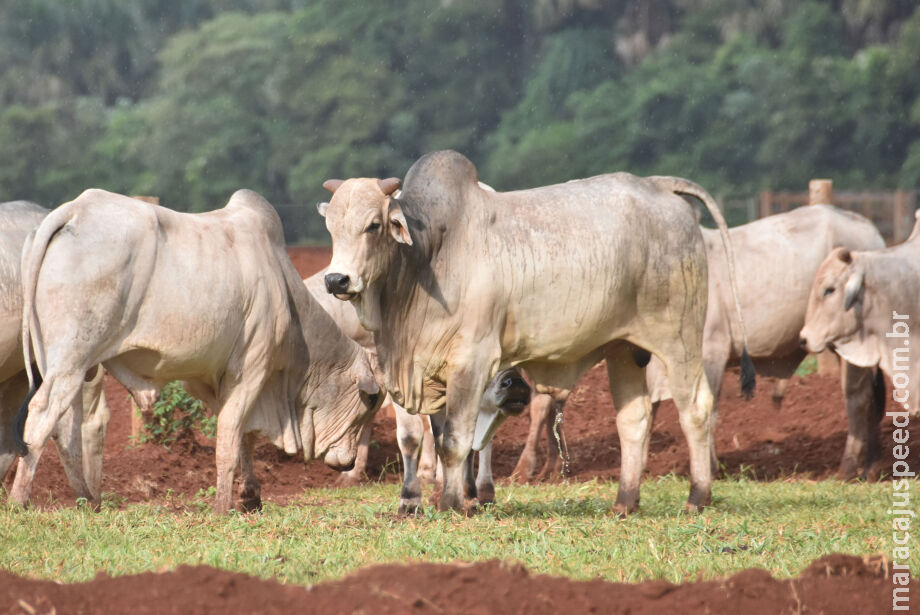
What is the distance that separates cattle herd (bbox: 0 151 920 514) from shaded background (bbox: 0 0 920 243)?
24.9m

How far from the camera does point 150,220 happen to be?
6480 millimetres

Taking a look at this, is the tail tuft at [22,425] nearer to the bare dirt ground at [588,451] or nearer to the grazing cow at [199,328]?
the grazing cow at [199,328]

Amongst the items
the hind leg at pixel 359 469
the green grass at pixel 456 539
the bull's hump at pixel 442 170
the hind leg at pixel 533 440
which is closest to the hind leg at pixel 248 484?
the green grass at pixel 456 539

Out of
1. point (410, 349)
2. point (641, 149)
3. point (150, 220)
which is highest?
point (150, 220)

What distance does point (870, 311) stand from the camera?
8.95 m

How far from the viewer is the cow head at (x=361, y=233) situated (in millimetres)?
5977

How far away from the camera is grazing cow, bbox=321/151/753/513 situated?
625cm

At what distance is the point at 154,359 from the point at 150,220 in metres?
0.69

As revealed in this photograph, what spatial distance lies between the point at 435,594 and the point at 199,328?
299 centimetres

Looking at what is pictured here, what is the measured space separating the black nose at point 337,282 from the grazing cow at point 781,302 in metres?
3.88

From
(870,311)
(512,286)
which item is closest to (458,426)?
Answer: (512,286)

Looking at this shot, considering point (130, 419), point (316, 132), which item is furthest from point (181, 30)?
point (130, 419)

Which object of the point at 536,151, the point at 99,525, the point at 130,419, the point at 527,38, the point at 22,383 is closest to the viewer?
the point at 99,525

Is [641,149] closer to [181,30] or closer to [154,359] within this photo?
[181,30]
